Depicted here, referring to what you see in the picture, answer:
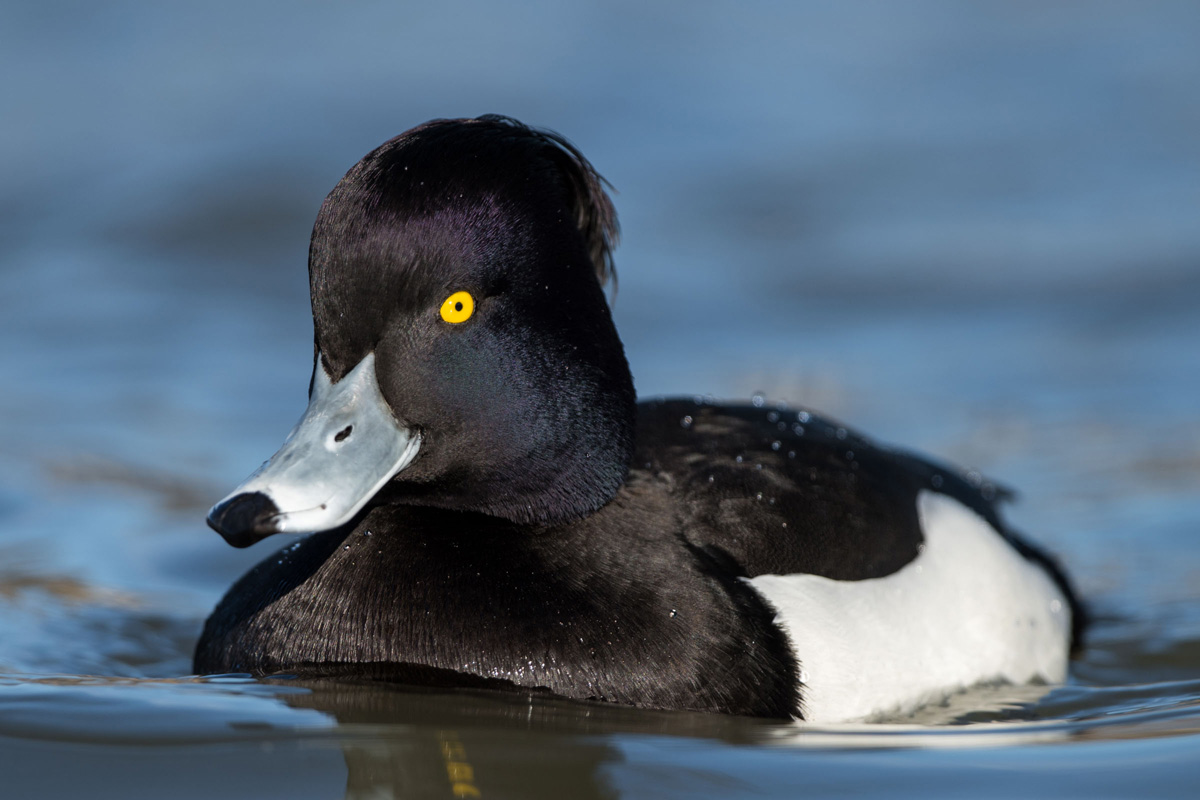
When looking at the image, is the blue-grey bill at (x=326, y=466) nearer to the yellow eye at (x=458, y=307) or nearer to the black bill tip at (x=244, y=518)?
the black bill tip at (x=244, y=518)

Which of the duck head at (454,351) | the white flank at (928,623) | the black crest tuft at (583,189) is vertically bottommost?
the white flank at (928,623)

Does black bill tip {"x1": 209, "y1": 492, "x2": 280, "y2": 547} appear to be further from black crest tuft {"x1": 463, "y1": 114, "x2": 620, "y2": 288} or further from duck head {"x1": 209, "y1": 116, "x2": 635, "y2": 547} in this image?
black crest tuft {"x1": 463, "y1": 114, "x2": 620, "y2": 288}

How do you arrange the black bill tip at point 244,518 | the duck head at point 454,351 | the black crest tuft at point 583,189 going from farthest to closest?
the black crest tuft at point 583,189 → the duck head at point 454,351 → the black bill tip at point 244,518

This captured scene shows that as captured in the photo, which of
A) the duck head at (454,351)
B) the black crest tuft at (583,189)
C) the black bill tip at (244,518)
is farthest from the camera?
the black crest tuft at (583,189)

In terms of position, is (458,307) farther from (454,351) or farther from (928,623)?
(928,623)

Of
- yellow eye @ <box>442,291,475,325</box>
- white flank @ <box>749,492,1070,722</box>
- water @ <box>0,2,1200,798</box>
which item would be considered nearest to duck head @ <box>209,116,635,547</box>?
yellow eye @ <box>442,291,475,325</box>

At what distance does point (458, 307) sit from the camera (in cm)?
315

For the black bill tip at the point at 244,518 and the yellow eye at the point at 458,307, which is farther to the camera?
the yellow eye at the point at 458,307

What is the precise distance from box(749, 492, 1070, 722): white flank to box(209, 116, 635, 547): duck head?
57 centimetres

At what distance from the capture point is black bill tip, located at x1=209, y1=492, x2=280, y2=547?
9.30ft

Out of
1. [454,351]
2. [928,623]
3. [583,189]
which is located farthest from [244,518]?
[928,623]

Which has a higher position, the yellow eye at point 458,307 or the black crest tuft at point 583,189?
the black crest tuft at point 583,189

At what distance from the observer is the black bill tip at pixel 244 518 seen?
9.30ft

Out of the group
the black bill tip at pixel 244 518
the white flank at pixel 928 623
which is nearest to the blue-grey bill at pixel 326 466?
the black bill tip at pixel 244 518
